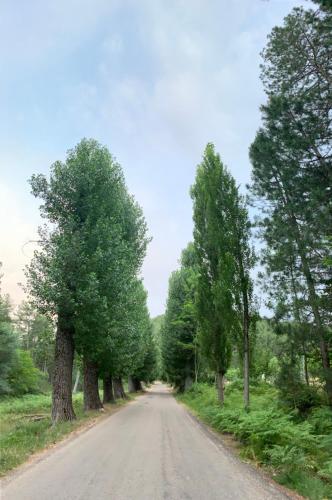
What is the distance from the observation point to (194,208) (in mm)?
24547

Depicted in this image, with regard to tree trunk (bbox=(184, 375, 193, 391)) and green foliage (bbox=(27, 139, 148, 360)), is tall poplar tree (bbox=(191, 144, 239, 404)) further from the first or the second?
tree trunk (bbox=(184, 375, 193, 391))

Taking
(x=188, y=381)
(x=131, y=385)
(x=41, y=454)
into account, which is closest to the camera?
(x=41, y=454)

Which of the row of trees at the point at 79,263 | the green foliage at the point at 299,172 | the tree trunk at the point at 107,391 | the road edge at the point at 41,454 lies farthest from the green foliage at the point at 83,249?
the tree trunk at the point at 107,391

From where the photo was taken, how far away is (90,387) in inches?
837

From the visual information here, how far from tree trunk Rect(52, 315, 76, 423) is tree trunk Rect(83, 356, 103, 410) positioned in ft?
19.2

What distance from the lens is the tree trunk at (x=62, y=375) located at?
1450cm

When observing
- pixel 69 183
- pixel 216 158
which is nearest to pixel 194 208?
pixel 216 158

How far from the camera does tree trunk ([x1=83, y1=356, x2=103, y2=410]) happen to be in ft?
68.4

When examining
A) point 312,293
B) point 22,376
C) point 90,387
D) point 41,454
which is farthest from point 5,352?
point 312,293

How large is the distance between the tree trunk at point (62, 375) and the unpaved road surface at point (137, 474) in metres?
3.82

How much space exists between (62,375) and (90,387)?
6988 millimetres

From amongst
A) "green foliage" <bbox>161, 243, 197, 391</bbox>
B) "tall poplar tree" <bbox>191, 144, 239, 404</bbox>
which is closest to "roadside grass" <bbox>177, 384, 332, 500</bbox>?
"tall poplar tree" <bbox>191, 144, 239, 404</bbox>

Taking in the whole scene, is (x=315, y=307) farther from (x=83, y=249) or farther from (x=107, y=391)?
(x=107, y=391)

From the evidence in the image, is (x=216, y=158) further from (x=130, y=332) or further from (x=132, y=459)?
(x=132, y=459)
